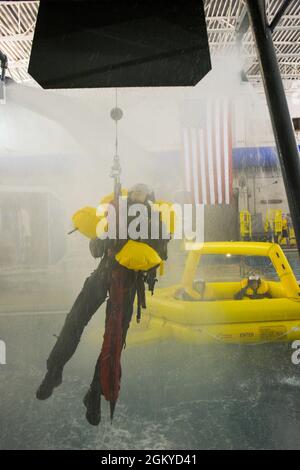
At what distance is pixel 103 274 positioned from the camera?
2.47 m

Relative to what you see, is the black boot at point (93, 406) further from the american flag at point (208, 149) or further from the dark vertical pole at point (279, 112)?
the american flag at point (208, 149)

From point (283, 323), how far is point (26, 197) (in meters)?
9.26

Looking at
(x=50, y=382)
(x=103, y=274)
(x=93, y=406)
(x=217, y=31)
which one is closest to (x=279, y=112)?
(x=103, y=274)

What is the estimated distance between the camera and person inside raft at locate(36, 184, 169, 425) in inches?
89.4

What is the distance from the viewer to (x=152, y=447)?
7.82 feet

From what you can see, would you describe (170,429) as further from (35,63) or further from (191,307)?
(35,63)

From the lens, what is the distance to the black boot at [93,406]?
2422 mm

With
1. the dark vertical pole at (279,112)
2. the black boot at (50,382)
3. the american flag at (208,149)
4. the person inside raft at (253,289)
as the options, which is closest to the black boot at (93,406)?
the black boot at (50,382)

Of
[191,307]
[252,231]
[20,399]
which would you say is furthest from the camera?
[252,231]

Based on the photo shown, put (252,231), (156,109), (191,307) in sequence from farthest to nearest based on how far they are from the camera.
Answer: (252,231) < (156,109) < (191,307)

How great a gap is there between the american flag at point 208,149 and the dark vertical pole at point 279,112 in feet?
7.07

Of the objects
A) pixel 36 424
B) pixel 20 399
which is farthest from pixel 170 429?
pixel 20 399

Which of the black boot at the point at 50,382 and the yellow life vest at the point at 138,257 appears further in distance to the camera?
the black boot at the point at 50,382
